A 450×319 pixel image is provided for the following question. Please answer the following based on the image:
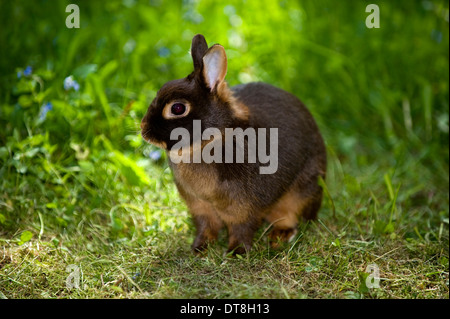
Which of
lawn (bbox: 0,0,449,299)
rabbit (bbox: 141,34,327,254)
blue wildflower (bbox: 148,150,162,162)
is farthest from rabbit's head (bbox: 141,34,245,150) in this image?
blue wildflower (bbox: 148,150,162,162)

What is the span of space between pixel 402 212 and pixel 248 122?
1476mm

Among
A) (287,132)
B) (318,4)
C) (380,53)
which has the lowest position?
(287,132)

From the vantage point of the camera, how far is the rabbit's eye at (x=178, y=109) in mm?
2832

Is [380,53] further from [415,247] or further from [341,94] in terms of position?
[415,247]

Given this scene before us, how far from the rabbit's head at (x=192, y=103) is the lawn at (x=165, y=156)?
345mm

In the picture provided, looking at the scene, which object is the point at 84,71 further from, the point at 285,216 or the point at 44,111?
the point at 285,216

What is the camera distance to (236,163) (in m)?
3.03

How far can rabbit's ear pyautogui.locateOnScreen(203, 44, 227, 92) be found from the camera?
9.23 ft

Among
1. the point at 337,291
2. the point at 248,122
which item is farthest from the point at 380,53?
the point at 337,291

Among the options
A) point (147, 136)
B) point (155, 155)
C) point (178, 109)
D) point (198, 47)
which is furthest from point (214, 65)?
point (155, 155)

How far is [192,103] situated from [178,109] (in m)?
0.08

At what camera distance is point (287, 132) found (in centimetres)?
333

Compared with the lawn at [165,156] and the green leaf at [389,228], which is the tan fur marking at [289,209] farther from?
the green leaf at [389,228]

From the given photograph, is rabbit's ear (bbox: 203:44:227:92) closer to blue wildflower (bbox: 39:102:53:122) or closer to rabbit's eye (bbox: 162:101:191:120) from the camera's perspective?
rabbit's eye (bbox: 162:101:191:120)
